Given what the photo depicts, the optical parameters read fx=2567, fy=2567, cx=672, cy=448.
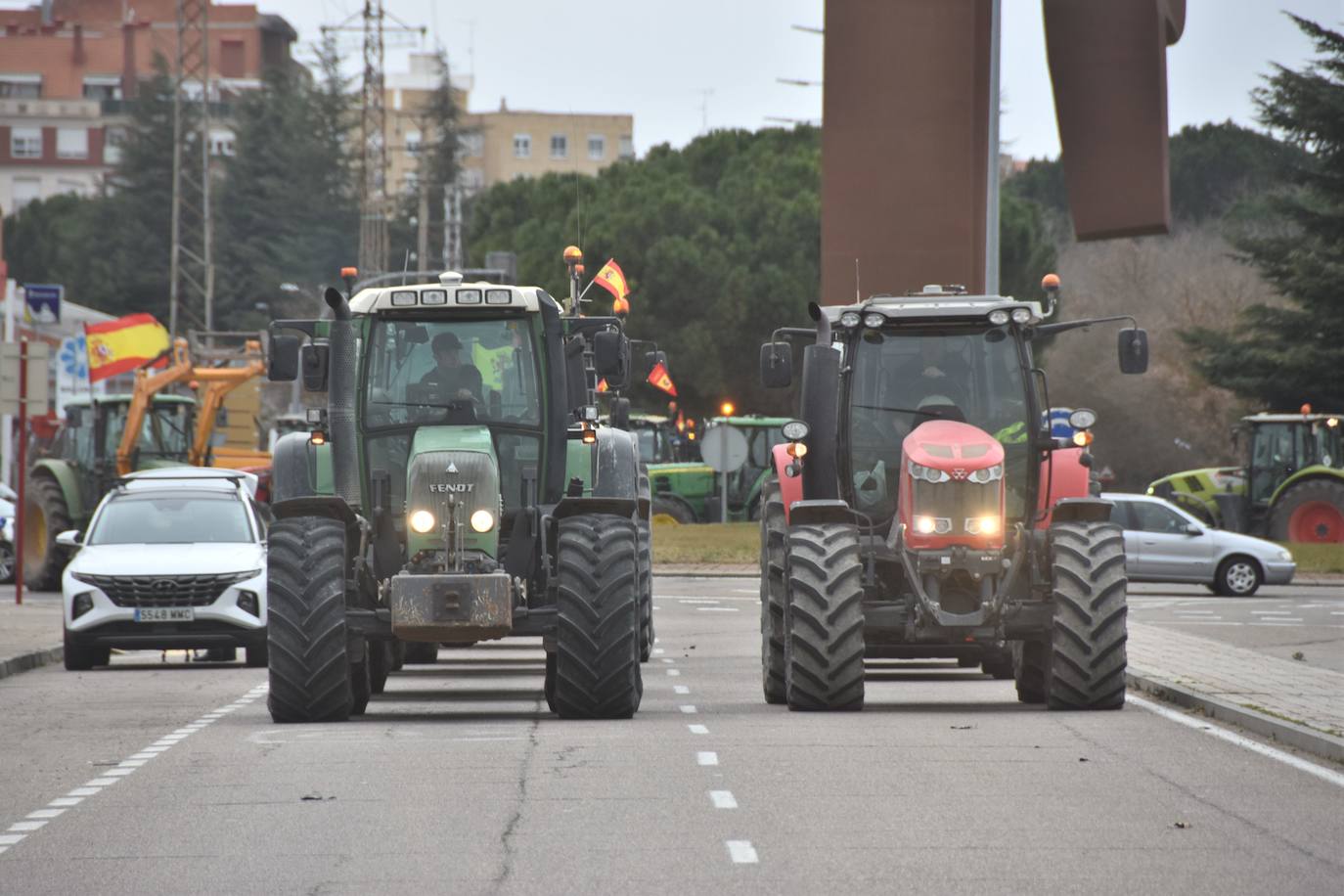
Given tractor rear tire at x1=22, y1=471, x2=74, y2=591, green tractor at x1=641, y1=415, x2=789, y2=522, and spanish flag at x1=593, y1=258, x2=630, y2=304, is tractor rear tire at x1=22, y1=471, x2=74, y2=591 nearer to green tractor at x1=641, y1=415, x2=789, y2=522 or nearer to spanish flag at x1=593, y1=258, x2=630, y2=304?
spanish flag at x1=593, y1=258, x2=630, y2=304

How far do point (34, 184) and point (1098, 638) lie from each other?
126m

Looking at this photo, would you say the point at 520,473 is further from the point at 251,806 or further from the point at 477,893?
the point at 477,893

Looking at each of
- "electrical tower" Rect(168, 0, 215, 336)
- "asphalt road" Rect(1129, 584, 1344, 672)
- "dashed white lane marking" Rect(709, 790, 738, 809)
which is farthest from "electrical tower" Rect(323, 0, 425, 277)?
"dashed white lane marking" Rect(709, 790, 738, 809)

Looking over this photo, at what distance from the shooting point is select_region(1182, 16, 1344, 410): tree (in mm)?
58219

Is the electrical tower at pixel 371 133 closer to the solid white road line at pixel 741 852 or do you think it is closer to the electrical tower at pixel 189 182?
the electrical tower at pixel 189 182

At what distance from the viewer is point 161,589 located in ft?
75.1

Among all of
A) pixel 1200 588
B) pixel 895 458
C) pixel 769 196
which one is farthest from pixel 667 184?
pixel 895 458

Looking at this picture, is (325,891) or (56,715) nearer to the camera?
(325,891)

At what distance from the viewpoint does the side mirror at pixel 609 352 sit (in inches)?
655

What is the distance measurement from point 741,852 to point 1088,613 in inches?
266

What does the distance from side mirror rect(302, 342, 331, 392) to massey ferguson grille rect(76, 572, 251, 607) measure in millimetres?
5702

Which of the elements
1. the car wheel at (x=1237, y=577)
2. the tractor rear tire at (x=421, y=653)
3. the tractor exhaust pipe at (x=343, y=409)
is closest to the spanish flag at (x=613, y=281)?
the tractor rear tire at (x=421, y=653)

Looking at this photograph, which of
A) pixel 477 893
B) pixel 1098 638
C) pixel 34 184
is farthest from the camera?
pixel 34 184

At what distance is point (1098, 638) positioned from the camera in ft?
54.4
